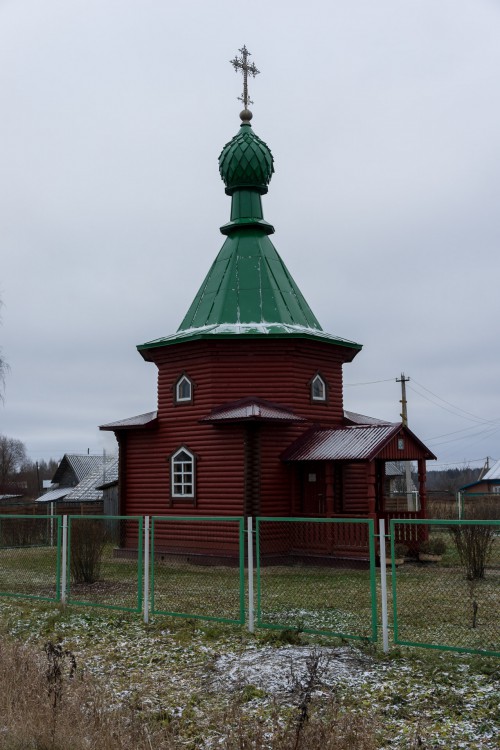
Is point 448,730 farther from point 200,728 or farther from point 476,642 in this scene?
point 476,642

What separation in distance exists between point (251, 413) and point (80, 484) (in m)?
21.2

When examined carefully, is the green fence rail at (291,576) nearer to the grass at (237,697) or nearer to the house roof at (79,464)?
A: the grass at (237,697)

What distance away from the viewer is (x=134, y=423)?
1845 centimetres

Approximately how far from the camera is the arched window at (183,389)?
58.1 ft

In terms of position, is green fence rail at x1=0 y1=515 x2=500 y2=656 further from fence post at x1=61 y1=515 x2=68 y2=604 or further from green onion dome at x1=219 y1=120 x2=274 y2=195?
green onion dome at x1=219 y1=120 x2=274 y2=195

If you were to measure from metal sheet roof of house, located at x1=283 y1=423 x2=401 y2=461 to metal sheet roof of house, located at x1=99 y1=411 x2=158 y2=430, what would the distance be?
3.64m

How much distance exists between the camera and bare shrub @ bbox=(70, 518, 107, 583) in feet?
41.2

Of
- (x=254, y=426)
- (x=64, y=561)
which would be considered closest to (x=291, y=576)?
(x=254, y=426)

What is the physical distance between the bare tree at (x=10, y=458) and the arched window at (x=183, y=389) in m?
52.3

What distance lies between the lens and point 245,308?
18.1 m

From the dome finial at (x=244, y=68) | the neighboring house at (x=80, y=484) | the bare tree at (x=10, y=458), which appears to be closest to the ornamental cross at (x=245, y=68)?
the dome finial at (x=244, y=68)

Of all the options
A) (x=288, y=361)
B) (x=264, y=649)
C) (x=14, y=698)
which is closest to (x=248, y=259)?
(x=288, y=361)

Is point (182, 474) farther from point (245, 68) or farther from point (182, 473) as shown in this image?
point (245, 68)

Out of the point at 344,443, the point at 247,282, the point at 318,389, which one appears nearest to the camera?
the point at 344,443
